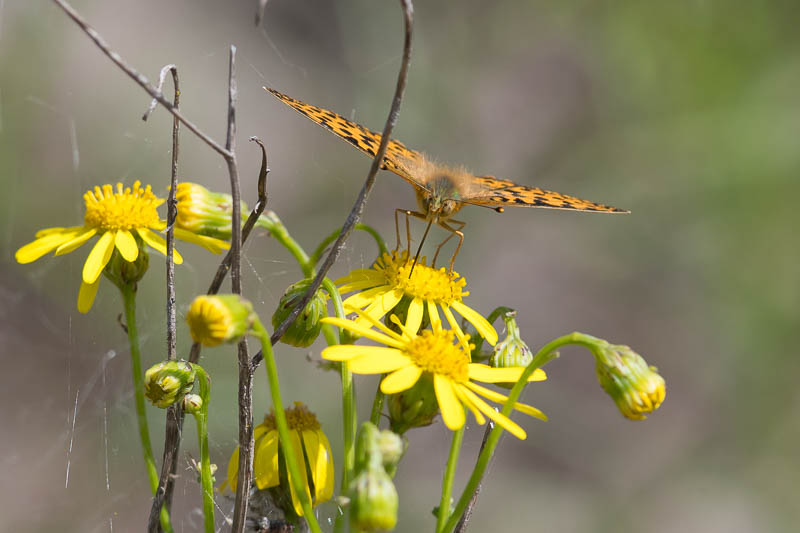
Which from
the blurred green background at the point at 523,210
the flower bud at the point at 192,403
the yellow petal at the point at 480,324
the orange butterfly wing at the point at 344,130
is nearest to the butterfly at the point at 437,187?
the orange butterfly wing at the point at 344,130

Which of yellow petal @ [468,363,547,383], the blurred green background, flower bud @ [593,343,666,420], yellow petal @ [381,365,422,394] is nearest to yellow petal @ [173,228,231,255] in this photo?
yellow petal @ [381,365,422,394]

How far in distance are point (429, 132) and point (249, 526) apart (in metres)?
3.58

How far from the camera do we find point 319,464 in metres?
1.20

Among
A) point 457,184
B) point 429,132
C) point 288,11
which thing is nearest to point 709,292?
point 429,132

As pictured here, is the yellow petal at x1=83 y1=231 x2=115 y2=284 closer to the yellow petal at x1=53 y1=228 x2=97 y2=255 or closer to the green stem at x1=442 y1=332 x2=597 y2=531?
the yellow petal at x1=53 y1=228 x2=97 y2=255

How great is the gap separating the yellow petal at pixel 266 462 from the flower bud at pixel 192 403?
13 centimetres

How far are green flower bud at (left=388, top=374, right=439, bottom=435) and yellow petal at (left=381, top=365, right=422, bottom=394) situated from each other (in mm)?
43

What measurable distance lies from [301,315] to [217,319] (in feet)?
1.07

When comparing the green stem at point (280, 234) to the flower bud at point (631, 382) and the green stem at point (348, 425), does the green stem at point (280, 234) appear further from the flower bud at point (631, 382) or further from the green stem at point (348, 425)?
the flower bud at point (631, 382)

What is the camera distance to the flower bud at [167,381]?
112 centimetres

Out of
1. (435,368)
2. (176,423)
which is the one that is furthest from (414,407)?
(176,423)

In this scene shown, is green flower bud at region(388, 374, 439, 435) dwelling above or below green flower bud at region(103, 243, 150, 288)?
below

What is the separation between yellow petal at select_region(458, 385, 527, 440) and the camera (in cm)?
104

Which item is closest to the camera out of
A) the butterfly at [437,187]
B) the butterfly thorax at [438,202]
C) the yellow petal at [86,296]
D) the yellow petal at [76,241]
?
the yellow petal at [86,296]
